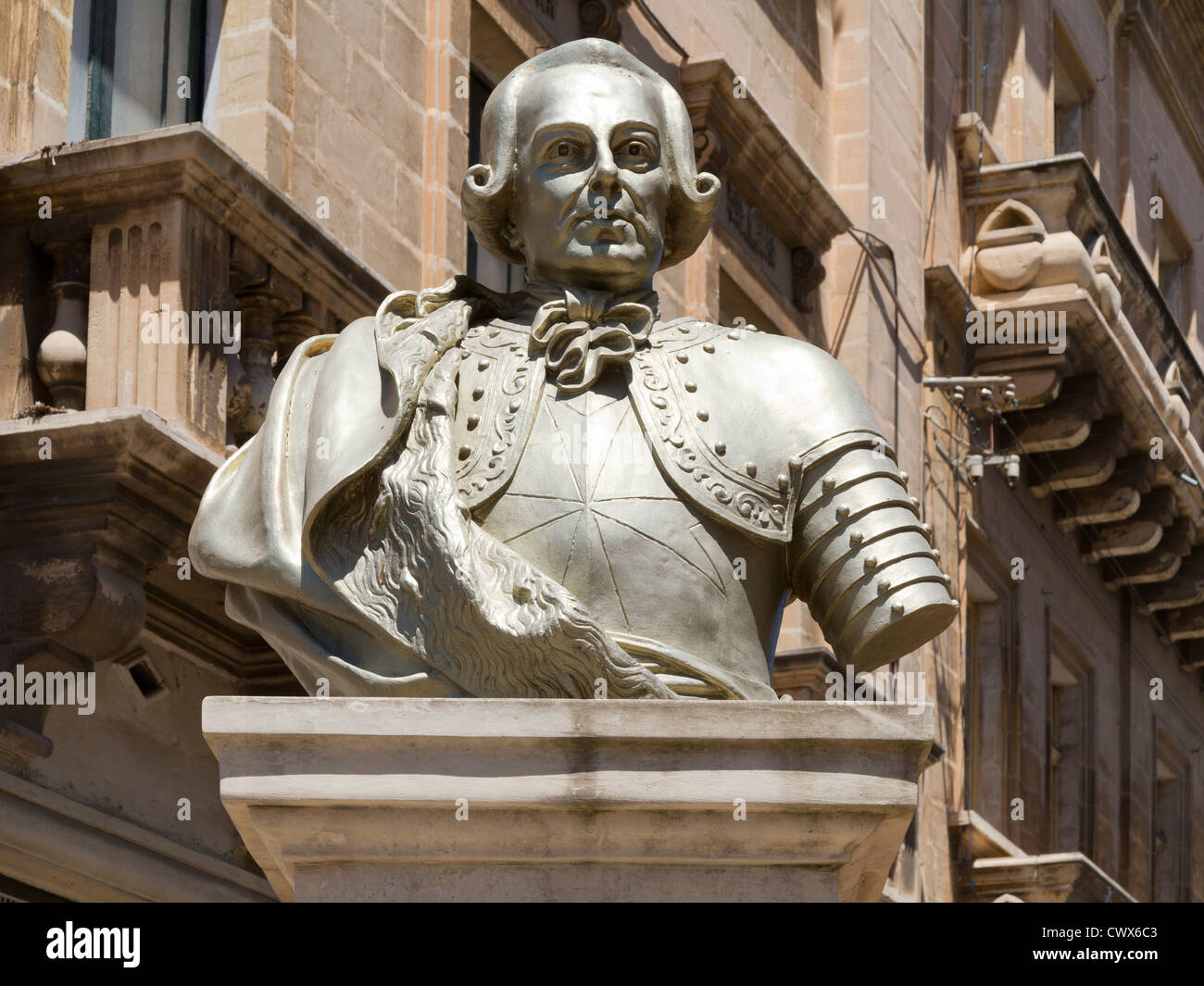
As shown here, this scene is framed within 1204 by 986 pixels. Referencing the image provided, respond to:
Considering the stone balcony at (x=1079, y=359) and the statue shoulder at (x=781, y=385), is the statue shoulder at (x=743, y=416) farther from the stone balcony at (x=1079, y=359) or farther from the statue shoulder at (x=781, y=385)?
the stone balcony at (x=1079, y=359)

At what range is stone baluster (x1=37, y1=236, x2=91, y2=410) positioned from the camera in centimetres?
816

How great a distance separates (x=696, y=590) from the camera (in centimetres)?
481

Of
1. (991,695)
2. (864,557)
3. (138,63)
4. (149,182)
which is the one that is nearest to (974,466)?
(991,695)

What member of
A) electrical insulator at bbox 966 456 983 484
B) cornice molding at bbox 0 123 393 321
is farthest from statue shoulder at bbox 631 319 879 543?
electrical insulator at bbox 966 456 983 484

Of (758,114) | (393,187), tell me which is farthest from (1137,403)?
(393,187)

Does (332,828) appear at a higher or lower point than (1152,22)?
lower

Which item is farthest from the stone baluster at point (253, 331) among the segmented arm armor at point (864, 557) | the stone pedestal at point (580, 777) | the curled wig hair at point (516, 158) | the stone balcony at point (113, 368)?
the stone pedestal at point (580, 777)

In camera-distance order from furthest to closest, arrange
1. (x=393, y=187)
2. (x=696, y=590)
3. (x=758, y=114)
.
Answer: (x=758, y=114) < (x=393, y=187) < (x=696, y=590)

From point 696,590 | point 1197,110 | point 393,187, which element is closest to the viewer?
point 696,590

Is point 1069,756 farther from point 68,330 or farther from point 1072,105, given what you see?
point 68,330

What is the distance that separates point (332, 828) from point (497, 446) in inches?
30.5

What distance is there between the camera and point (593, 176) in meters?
5.05

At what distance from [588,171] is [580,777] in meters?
1.20
